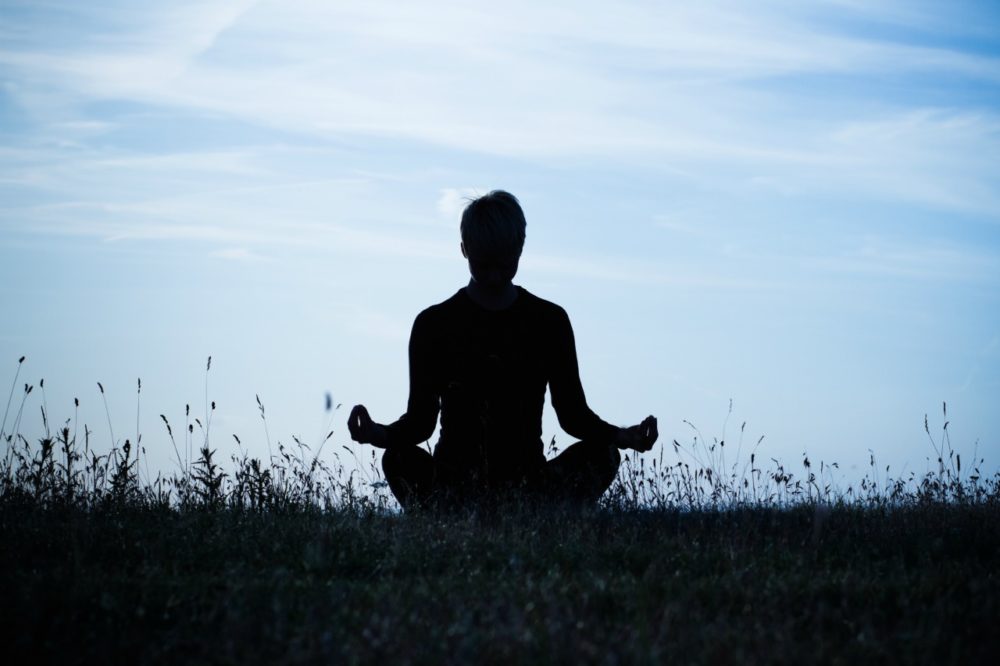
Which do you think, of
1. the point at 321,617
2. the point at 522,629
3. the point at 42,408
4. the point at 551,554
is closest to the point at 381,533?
the point at 551,554

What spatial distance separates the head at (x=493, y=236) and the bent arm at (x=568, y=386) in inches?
23.8

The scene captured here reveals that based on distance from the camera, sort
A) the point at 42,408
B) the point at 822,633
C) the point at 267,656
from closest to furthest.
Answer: the point at 267,656, the point at 822,633, the point at 42,408

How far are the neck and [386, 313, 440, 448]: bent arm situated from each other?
38 cm

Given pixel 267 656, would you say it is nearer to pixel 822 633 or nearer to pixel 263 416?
pixel 822 633

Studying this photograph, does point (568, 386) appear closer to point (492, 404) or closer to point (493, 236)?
point (492, 404)

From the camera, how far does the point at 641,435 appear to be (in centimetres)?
609

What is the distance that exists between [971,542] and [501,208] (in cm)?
345

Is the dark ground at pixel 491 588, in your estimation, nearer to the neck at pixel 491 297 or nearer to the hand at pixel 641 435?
the hand at pixel 641 435

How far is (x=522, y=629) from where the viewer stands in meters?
3.66

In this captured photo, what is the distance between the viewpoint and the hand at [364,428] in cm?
604

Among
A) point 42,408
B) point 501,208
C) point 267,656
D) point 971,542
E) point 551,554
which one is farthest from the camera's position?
point 42,408

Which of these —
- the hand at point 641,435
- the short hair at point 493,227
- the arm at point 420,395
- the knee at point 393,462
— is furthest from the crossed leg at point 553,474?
the short hair at point 493,227

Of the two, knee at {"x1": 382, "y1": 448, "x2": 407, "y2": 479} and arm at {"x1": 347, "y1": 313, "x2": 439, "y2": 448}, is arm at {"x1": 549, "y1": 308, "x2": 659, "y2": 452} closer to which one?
arm at {"x1": 347, "y1": 313, "x2": 439, "y2": 448}

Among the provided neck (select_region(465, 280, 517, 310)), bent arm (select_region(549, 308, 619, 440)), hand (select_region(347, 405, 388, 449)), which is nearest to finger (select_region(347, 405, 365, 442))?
hand (select_region(347, 405, 388, 449))
